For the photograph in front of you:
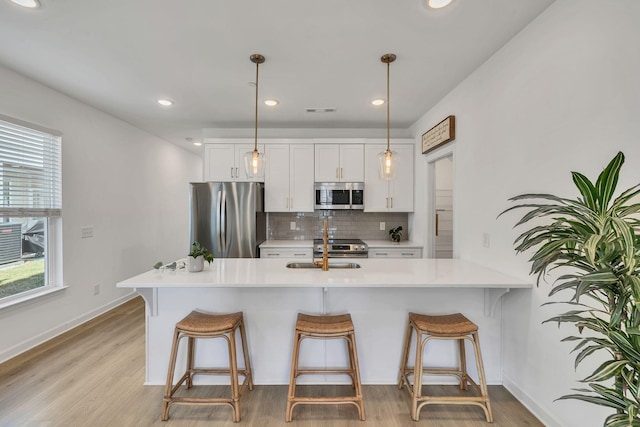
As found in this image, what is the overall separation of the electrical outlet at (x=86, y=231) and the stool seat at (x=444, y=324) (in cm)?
376

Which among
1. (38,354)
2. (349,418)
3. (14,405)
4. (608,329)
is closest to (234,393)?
(349,418)

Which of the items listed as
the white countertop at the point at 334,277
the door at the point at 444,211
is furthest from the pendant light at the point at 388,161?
the door at the point at 444,211

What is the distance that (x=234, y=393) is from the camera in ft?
6.44

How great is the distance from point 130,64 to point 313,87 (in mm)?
1604

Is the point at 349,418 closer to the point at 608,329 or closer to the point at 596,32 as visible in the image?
the point at 608,329

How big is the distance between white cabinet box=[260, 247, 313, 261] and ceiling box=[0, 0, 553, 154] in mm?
1800

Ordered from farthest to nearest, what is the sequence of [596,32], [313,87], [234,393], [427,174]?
1. [427,174]
2. [313,87]
3. [234,393]
4. [596,32]

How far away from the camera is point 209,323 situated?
2.05 meters

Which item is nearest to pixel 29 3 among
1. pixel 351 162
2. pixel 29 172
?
pixel 29 172

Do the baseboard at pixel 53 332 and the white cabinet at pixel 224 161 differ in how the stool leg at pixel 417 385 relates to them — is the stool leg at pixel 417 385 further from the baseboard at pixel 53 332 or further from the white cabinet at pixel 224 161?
the baseboard at pixel 53 332

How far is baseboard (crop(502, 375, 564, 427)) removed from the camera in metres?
1.87

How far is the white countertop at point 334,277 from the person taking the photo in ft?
6.48

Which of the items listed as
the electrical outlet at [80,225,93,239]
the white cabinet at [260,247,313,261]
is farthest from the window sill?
the white cabinet at [260,247,313,261]

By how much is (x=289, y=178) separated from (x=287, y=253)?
3.44 feet
